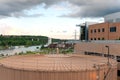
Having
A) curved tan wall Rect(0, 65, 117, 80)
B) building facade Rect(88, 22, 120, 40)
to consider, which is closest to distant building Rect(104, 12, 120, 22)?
building facade Rect(88, 22, 120, 40)

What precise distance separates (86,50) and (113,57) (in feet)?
36.2

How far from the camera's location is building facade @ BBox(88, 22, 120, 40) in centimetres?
5628

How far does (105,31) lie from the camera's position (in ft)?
197

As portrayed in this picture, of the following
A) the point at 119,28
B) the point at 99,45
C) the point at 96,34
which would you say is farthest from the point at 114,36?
the point at 99,45

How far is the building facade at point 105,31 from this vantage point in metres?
56.3

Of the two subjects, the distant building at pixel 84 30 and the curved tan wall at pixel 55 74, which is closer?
the curved tan wall at pixel 55 74

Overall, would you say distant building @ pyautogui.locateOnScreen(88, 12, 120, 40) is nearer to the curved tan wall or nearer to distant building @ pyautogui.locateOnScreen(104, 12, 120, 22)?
distant building @ pyautogui.locateOnScreen(104, 12, 120, 22)

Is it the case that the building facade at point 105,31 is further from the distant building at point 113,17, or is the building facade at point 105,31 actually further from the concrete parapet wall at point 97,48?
the concrete parapet wall at point 97,48

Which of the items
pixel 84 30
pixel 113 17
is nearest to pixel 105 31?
pixel 113 17

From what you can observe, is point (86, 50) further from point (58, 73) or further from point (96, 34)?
point (58, 73)

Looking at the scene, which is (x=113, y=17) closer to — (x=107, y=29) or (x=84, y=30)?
(x=107, y=29)

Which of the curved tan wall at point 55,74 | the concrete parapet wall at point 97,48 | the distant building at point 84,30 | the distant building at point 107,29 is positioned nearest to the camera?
the curved tan wall at point 55,74

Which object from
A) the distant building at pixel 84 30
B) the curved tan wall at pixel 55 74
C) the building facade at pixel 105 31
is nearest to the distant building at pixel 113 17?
the building facade at pixel 105 31

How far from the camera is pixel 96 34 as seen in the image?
64.4 metres
